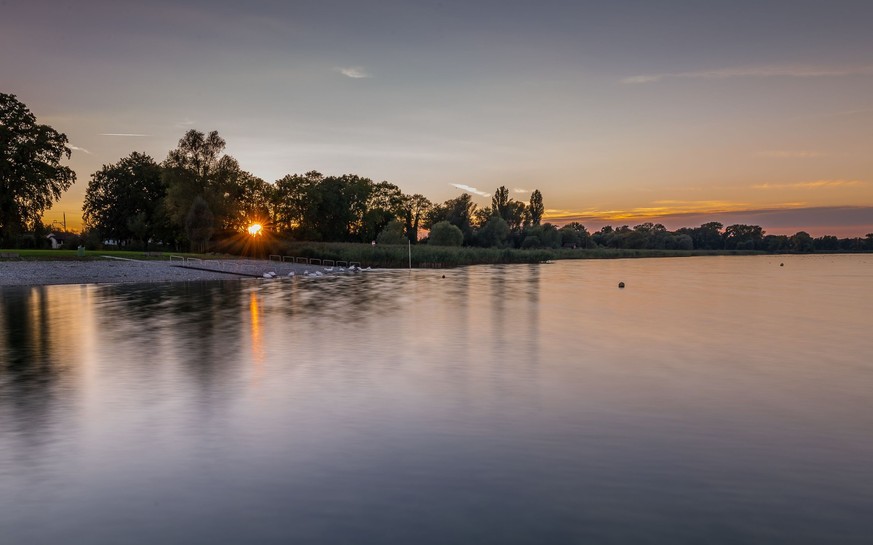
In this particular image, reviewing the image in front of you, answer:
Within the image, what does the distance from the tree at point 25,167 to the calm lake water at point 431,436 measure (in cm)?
5502

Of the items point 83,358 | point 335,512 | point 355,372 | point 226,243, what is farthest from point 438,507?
point 226,243

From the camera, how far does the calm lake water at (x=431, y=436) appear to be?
7.59 metres

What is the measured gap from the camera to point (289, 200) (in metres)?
128

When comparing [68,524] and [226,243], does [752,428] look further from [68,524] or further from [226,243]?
[226,243]

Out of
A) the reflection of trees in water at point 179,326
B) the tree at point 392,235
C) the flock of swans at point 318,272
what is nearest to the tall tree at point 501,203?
the tree at point 392,235

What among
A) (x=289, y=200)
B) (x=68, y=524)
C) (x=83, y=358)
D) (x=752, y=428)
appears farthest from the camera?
(x=289, y=200)

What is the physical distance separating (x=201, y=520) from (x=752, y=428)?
10.2 meters

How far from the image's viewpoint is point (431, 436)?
11359 millimetres

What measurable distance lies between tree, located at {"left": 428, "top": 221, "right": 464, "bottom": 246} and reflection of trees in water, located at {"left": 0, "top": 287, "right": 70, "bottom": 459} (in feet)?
334

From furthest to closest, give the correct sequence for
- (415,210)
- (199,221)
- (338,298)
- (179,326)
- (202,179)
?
(415,210) → (202,179) → (199,221) → (338,298) → (179,326)

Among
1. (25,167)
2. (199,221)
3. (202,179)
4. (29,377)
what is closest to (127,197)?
(202,179)

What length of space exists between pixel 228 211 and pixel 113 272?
139ft

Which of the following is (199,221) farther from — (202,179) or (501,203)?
(501,203)

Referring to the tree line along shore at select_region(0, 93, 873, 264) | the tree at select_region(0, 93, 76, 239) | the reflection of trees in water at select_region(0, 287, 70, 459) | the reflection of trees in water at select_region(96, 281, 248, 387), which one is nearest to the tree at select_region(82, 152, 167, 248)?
the tree line along shore at select_region(0, 93, 873, 264)
